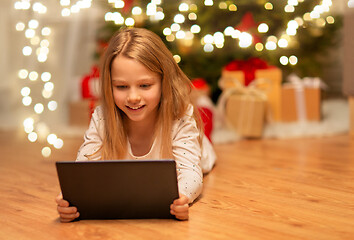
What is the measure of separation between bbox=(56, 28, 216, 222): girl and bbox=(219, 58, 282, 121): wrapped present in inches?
47.1

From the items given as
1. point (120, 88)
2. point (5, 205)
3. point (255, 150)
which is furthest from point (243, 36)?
point (5, 205)

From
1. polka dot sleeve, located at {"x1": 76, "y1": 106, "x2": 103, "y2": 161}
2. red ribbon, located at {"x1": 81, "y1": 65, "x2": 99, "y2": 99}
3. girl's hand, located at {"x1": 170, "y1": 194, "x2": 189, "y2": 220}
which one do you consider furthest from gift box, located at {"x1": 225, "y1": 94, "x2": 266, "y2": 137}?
girl's hand, located at {"x1": 170, "y1": 194, "x2": 189, "y2": 220}

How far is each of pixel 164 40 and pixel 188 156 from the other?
138cm

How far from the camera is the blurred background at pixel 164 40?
2588 mm

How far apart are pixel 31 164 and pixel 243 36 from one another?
3.99 feet

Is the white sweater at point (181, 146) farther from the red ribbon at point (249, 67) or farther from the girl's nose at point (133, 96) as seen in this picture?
the red ribbon at point (249, 67)

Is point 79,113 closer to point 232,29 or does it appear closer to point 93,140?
point 232,29

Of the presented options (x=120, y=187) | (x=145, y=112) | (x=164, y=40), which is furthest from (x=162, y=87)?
(x=164, y=40)

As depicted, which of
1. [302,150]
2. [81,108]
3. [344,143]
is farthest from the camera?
[81,108]

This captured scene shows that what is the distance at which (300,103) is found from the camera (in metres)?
2.68

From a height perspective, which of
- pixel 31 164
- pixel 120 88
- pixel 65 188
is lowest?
pixel 31 164

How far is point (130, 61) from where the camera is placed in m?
1.23

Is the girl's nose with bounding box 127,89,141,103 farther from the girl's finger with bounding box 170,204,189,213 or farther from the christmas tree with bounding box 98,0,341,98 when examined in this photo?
the christmas tree with bounding box 98,0,341,98

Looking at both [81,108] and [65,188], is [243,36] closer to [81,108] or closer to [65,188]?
[81,108]
